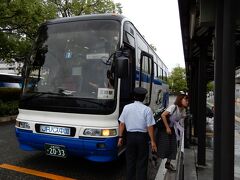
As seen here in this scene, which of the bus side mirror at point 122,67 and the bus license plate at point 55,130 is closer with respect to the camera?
the bus side mirror at point 122,67

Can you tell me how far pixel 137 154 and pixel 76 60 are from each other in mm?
2195

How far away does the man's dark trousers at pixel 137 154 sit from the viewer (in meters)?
4.79

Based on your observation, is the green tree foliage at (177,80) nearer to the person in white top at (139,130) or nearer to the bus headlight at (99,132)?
the bus headlight at (99,132)

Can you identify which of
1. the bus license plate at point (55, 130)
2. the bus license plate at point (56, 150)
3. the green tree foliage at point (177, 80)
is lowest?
the bus license plate at point (56, 150)

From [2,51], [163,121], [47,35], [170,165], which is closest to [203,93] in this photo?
[163,121]

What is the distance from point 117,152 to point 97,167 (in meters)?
1.08

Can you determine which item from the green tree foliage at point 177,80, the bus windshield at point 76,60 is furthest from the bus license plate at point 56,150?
the green tree foliage at point 177,80

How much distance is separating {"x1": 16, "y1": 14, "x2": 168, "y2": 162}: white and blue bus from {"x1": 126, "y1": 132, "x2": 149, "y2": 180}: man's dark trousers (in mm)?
698

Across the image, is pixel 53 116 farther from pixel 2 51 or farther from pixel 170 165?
pixel 2 51

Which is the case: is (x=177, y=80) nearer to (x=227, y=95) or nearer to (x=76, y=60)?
(x=76, y=60)

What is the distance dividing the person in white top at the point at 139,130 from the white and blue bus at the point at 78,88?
73 cm

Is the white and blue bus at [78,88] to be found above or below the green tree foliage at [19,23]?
below

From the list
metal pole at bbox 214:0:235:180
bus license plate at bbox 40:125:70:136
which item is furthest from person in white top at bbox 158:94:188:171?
metal pole at bbox 214:0:235:180

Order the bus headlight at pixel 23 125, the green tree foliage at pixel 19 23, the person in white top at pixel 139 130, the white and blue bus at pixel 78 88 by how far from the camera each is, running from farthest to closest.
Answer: the green tree foliage at pixel 19 23
the bus headlight at pixel 23 125
the white and blue bus at pixel 78 88
the person in white top at pixel 139 130
